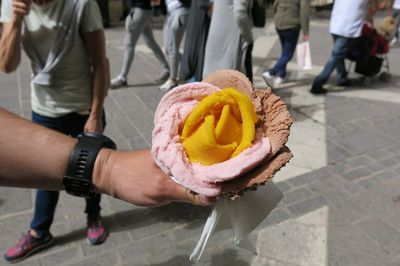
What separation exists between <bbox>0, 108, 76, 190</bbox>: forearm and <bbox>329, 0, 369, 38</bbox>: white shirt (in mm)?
5188

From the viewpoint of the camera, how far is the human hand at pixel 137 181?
3.76 ft

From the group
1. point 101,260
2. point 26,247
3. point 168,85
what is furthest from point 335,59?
point 26,247

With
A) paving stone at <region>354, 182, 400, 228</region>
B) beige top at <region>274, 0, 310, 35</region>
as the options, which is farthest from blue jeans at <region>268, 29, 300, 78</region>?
paving stone at <region>354, 182, 400, 228</region>

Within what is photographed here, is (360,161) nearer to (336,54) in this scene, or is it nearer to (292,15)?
(336,54)

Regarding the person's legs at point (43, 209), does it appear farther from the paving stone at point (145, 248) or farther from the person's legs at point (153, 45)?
the person's legs at point (153, 45)

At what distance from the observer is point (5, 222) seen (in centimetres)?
302

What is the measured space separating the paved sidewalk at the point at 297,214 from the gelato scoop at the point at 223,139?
176 cm

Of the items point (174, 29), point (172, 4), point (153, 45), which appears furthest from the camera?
point (153, 45)

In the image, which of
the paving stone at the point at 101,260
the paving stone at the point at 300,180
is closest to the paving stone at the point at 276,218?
the paving stone at the point at 300,180

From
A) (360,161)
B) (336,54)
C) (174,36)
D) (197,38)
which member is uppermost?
(197,38)

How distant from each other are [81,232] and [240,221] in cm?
208

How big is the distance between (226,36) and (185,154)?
298 cm

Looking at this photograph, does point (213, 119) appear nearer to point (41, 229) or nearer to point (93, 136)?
point (93, 136)

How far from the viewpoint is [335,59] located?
5.87m
